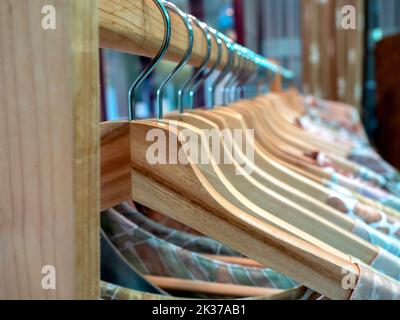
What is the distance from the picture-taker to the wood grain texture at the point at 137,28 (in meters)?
0.35

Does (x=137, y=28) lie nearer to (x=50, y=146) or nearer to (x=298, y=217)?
(x=50, y=146)

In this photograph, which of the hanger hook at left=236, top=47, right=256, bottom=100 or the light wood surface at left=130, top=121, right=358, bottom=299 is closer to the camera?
the light wood surface at left=130, top=121, right=358, bottom=299

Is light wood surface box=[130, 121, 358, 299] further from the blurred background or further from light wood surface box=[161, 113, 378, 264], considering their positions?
the blurred background

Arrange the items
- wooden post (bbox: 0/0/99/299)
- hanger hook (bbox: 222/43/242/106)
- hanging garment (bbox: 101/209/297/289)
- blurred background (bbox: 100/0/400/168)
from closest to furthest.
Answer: wooden post (bbox: 0/0/99/299) → hanging garment (bbox: 101/209/297/289) → hanger hook (bbox: 222/43/242/106) → blurred background (bbox: 100/0/400/168)

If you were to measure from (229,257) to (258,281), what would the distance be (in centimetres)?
11

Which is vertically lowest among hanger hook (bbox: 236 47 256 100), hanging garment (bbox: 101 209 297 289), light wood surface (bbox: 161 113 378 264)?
hanging garment (bbox: 101 209 297 289)

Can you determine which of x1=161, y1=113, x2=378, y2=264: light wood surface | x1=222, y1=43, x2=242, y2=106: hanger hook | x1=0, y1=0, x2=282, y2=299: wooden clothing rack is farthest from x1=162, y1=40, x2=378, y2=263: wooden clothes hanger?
x1=222, y1=43, x2=242, y2=106: hanger hook

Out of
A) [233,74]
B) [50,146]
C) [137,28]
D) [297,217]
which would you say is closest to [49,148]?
[50,146]

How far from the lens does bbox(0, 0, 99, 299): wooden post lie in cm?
30

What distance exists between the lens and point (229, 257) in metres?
0.85

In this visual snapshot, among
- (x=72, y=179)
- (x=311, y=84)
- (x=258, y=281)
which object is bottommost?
(x=258, y=281)

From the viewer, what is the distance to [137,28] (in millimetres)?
412
